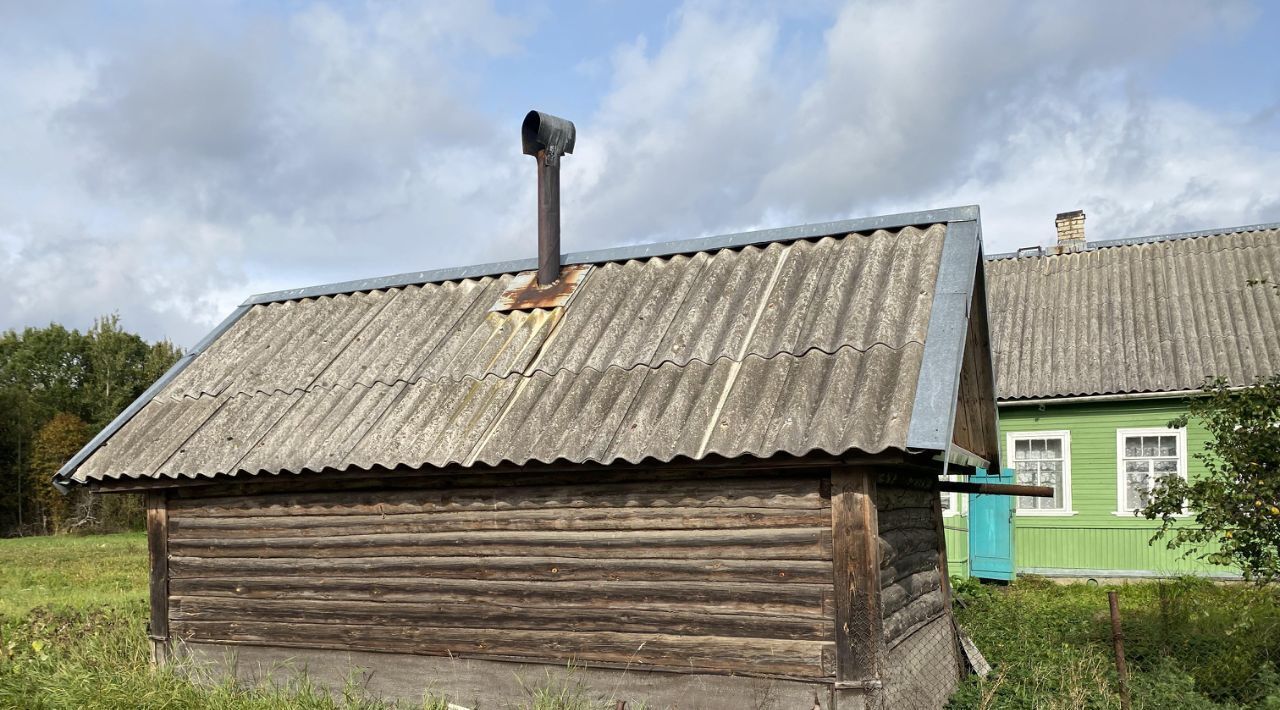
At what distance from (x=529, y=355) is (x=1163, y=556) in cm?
1245

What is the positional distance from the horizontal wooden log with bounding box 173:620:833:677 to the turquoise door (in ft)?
36.0

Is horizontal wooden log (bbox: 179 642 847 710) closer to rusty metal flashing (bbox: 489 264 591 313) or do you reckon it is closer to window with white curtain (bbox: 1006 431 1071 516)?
rusty metal flashing (bbox: 489 264 591 313)

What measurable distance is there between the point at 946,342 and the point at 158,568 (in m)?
6.97

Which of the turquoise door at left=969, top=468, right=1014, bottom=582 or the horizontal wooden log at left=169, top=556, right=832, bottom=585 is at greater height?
the horizontal wooden log at left=169, top=556, right=832, bottom=585

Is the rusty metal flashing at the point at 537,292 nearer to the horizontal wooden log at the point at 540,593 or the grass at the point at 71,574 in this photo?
the horizontal wooden log at the point at 540,593

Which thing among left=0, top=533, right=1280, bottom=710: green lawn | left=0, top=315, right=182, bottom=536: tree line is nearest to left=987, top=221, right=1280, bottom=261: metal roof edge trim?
left=0, top=533, right=1280, bottom=710: green lawn

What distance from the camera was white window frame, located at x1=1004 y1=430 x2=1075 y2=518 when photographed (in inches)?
674

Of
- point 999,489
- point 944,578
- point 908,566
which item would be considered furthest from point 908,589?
point 944,578

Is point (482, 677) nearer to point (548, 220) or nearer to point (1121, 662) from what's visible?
point (548, 220)

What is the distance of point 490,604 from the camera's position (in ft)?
25.4

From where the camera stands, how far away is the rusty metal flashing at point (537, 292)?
9281mm

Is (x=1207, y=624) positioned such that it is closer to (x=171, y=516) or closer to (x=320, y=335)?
(x=320, y=335)

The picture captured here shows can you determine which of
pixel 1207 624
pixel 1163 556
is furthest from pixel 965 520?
pixel 1207 624

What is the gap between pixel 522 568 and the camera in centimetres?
765
